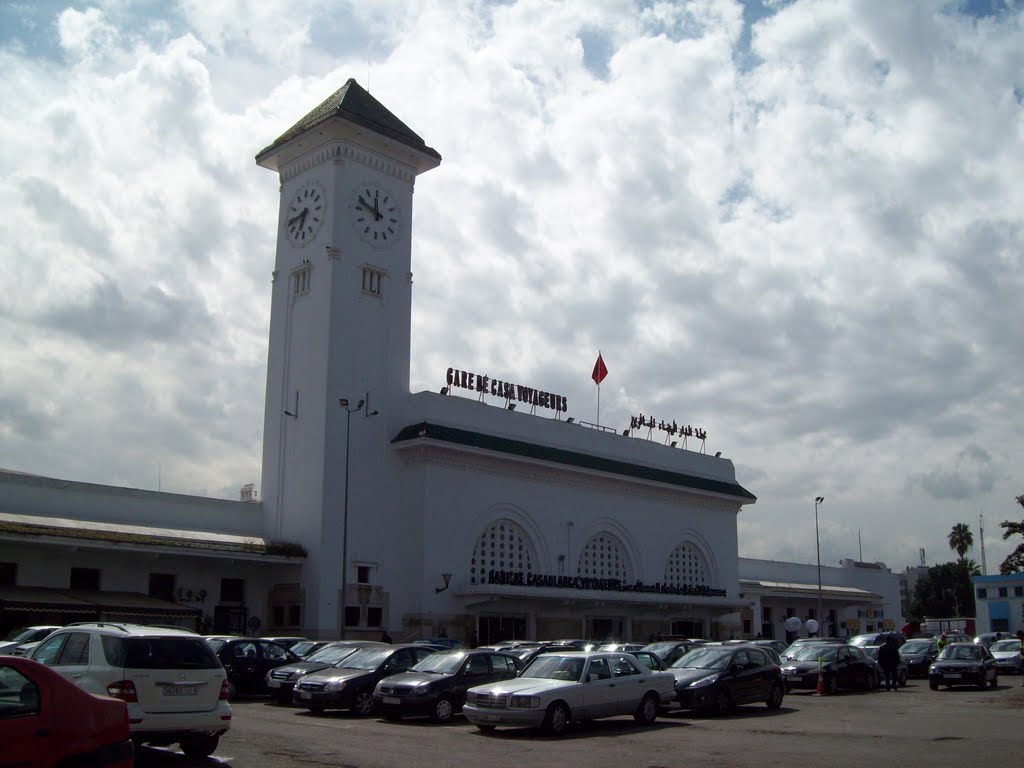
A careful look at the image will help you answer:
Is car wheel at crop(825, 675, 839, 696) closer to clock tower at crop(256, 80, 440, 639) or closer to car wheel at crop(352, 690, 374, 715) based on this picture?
car wheel at crop(352, 690, 374, 715)

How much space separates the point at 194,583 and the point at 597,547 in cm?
2088

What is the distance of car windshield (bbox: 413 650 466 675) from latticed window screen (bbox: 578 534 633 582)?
94.7 feet

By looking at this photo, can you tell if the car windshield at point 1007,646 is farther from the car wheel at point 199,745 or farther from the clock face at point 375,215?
the car wheel at point 199,745

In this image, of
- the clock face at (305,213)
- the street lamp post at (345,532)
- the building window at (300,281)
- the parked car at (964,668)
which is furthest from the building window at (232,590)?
the parked car at (964,668)

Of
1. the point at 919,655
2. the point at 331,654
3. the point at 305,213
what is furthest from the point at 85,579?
the point at 919,655

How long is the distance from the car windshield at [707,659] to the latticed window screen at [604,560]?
86.3 ft

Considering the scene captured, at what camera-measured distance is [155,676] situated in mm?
13672

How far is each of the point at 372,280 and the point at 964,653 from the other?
28707 mm

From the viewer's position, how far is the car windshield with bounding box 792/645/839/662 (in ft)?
96.1

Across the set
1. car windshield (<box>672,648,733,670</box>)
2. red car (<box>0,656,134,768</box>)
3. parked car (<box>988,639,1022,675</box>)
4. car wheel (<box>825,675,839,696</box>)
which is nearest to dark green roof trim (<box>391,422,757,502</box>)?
parked car (<box>988,639,1022,675</box>)

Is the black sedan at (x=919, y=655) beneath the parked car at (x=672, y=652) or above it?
beneath

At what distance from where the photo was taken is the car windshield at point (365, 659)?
23311 millimetres

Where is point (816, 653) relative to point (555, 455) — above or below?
below

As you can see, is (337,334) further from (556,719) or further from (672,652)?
(556,719)
